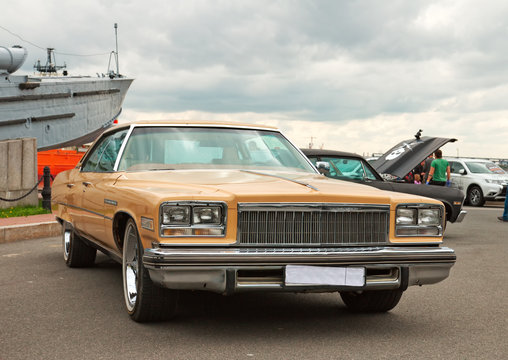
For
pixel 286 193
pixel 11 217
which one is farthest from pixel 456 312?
pixel 11 217

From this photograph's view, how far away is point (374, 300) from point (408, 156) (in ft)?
23.2

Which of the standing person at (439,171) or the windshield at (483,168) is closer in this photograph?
the standing person at (439,171)

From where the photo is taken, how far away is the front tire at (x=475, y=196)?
23969 mm

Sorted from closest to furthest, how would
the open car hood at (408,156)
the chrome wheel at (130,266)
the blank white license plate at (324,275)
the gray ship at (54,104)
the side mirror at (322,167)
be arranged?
the blank white license plate at (324,275) → the chrome wheel at (130,266) → the side mirror at (322,167) → the open car hood at (408,156) → the gray ship at (54,104)

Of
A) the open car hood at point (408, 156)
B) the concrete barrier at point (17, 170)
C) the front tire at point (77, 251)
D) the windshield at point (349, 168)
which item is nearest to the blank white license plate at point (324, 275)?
the front tire at point (77, 251)

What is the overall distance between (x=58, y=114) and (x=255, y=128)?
27.7 metres

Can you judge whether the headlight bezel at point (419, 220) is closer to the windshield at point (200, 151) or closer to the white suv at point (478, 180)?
the windshield at point (200, 151)

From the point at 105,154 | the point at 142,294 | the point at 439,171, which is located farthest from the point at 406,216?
the point at 439,171

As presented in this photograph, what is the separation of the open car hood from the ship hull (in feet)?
67.8

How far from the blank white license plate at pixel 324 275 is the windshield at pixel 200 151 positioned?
1.59 metres

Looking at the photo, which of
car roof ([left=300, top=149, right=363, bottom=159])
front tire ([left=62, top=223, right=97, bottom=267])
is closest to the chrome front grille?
front tire ([left=62, top=223, right=97, bottom=267])

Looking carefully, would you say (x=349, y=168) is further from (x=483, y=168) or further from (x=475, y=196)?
(x=483, y=168)

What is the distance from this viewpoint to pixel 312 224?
14.5 feet

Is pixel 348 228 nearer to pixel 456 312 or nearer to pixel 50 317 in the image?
pixel 456 312
